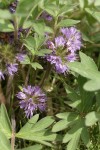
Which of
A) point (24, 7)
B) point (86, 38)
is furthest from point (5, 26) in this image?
point (86, 38)

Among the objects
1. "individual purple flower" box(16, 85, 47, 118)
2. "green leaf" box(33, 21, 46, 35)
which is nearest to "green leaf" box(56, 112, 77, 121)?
"individual purple flower" box(16, 85, 47, 118)

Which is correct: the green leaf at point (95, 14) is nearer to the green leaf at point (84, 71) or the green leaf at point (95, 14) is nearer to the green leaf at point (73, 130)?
the green leaf at point (84, 71)

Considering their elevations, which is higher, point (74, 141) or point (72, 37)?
point (72, 37)

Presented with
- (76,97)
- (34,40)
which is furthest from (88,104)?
(34,40)

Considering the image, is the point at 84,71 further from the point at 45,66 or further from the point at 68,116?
the point at 45,66

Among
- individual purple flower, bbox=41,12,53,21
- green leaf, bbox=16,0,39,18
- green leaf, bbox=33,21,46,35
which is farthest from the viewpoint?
individual purple flower, bbox=41,12,53,21

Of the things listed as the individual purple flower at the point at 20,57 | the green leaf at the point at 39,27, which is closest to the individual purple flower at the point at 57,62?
the individual purple flower at the point at 20,57

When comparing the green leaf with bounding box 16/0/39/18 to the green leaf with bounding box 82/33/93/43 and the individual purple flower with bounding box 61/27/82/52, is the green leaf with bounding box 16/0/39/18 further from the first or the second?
the green leaf with bounding box 82/33/93/43
